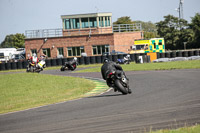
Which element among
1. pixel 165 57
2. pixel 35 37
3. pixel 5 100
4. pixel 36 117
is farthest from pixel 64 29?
pixel 36 117

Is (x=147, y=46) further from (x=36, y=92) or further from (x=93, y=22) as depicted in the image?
(x=36, y=92)

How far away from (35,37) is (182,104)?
148ft

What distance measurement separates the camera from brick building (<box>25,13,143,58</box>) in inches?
2008

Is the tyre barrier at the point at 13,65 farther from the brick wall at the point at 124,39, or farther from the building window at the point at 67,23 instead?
the brick wall at the point at 124,39

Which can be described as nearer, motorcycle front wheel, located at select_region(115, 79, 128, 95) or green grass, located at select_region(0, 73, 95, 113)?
motorcycle front wheel, located at select_region(115, 79, 128, 95)

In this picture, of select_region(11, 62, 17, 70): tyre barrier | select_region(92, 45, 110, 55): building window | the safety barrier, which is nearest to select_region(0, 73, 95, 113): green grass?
the safety barrier

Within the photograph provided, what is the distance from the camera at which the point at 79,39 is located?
51.2 meters

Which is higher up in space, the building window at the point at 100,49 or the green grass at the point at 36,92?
the building window at the point at 100,49

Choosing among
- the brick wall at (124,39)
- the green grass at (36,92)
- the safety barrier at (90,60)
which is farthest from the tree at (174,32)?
the green grass at (36,92)

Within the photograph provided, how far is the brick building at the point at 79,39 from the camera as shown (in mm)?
51000

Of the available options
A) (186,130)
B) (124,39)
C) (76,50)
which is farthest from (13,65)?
(186,130)

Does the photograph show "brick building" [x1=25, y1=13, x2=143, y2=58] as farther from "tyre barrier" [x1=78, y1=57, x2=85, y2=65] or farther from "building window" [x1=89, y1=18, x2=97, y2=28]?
"tyre barrier" [x1=78, y1=57, x2=85, y2=65]

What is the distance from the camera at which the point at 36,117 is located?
8.55m

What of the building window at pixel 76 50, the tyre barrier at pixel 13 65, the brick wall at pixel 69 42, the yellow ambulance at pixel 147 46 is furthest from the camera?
the building window at pixel 76 50
